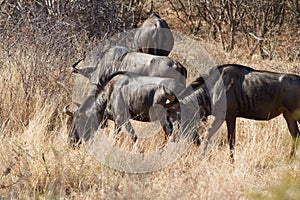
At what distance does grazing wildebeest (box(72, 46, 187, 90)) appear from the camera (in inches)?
356

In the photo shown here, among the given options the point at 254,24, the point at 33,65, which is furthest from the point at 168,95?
the point at 254,24

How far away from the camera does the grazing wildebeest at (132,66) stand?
905 centimetres

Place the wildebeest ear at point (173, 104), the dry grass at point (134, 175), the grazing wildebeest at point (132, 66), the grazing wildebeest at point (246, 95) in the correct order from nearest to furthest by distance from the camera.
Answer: the dry grass at point (134, 175) → the grazing wildebeest at point (246, 95) → the wildebeest ear at point (173, 104) → the grazing wildebeest at point (132, 66)

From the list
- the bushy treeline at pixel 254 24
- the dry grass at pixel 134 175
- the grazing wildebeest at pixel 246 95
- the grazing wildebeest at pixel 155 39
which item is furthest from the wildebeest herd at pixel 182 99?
the bushy treeline at pixel 254 24

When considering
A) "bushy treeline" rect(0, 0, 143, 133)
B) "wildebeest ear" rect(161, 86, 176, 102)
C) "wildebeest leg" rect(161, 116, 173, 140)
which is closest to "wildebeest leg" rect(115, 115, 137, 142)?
"wildebeest leg" rect(161, 116, 173, 140)

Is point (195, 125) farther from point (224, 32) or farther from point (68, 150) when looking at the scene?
point (224, 32)

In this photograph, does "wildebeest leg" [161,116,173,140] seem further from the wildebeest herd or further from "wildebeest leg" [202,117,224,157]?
"wildebeest leg" [202,117,224,157]

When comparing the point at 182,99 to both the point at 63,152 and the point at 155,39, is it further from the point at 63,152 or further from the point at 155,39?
the point at 155,39

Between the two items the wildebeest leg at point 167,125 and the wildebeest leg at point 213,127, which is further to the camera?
the wildebeest leg at point 167,125

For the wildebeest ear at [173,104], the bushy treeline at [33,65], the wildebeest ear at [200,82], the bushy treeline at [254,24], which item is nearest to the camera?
the wildebeest ear at [200,82]

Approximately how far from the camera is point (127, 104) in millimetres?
7926

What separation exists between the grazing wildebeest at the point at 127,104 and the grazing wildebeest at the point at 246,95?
25.6 inches

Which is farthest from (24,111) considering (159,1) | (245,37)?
(159,1)

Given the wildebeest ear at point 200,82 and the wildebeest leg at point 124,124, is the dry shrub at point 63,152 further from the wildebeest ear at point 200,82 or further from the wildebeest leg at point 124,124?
the wildebeest ear at point 200,82
